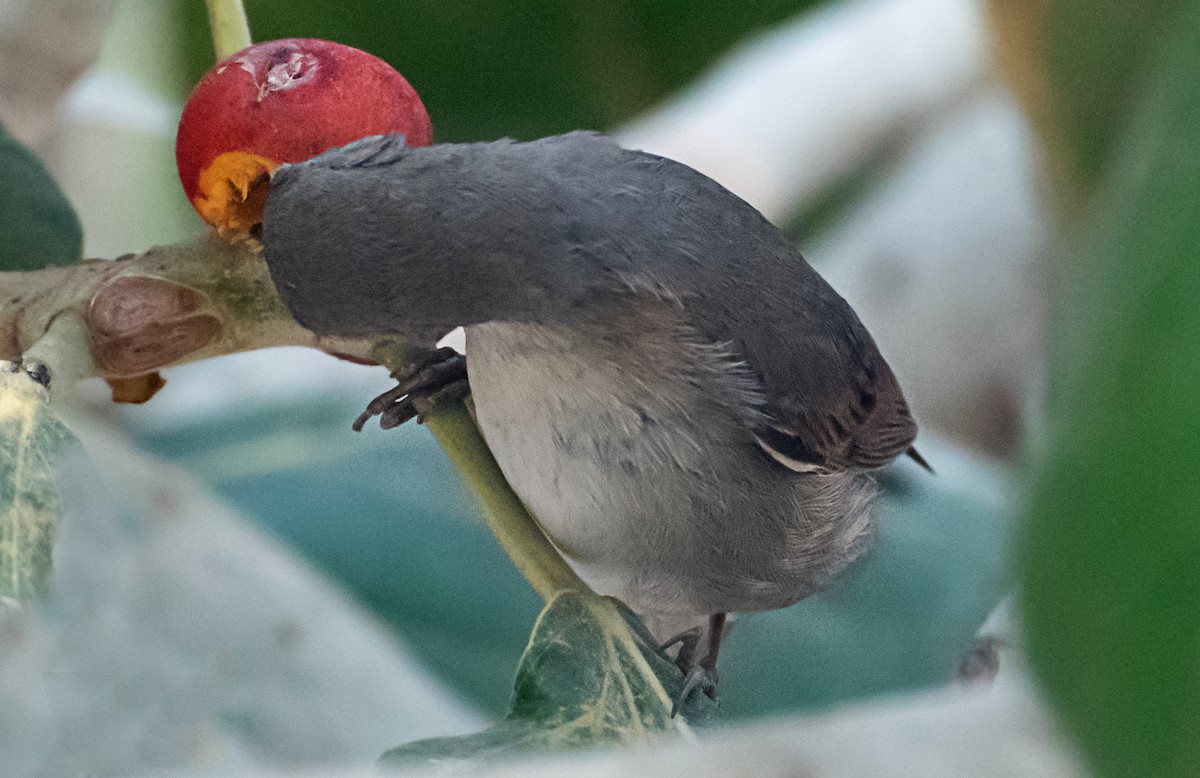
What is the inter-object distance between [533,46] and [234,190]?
0.20m

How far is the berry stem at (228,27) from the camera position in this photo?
1.25 ft

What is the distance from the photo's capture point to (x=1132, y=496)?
5.4 inches

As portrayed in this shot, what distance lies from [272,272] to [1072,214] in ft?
0.89

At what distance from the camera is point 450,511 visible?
47 cm

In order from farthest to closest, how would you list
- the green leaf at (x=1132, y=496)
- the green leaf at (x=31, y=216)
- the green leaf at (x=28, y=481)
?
the green leaf at (x=31, y=216) → the green leaf at (x=28, y=481) → the green leaf at (x=1132, y=496)

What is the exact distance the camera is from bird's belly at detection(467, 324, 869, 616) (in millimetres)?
379

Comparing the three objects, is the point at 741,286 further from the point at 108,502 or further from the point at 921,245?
the point at 921,245

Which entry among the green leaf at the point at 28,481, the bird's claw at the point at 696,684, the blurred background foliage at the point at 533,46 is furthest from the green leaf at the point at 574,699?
the blurred background foliage at the point at 533,46

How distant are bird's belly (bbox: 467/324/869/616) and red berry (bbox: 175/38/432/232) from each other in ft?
0.26

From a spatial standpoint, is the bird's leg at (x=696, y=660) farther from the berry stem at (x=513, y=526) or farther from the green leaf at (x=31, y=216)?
the green leaf at (x=31, y=216)

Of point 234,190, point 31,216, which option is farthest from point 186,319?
point 31,216

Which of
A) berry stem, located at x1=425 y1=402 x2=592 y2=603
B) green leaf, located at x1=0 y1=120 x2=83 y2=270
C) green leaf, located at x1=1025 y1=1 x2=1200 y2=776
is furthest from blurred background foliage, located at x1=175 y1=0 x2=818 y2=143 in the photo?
green leaf, located at x1=1025 y1=1 x2=1200 y2=776

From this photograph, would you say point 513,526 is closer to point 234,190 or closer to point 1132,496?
point 234,190

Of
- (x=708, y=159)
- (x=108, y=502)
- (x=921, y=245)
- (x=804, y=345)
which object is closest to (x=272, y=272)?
(x=108, y=502)
